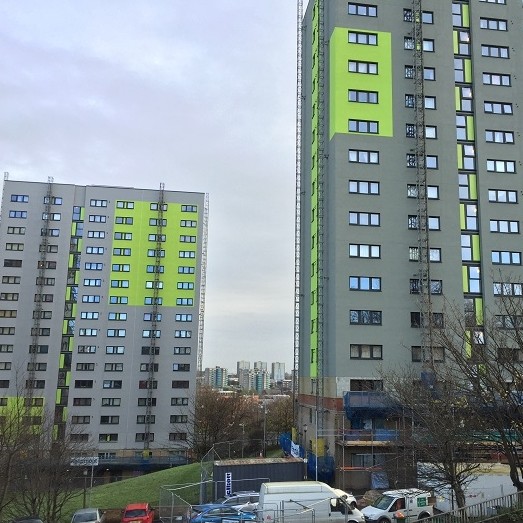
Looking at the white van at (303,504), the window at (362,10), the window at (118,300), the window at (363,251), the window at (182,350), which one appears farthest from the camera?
the window at (182,350)

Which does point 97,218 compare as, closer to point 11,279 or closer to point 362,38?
point 11,279

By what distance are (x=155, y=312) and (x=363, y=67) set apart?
46646 mm

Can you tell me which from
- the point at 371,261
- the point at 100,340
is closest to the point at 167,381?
the point at 100,340

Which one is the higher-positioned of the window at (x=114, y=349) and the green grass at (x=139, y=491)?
the window at (x=114, y=349)

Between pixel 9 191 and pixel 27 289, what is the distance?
15.2 meters

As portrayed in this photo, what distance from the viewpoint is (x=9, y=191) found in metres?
79.5

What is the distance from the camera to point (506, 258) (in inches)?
1823

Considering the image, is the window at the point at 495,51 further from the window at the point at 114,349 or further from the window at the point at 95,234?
the window at the point at 114,349

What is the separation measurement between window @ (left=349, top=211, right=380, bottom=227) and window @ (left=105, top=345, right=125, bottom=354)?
4493cm

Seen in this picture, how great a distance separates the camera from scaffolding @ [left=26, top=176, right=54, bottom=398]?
243 feet

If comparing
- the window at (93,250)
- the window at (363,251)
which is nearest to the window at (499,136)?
the window at (363,251)

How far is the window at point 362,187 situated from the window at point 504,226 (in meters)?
10.7

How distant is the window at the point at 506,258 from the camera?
46.2 meters

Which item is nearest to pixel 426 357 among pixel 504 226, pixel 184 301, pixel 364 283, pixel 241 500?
pixel 364 283
